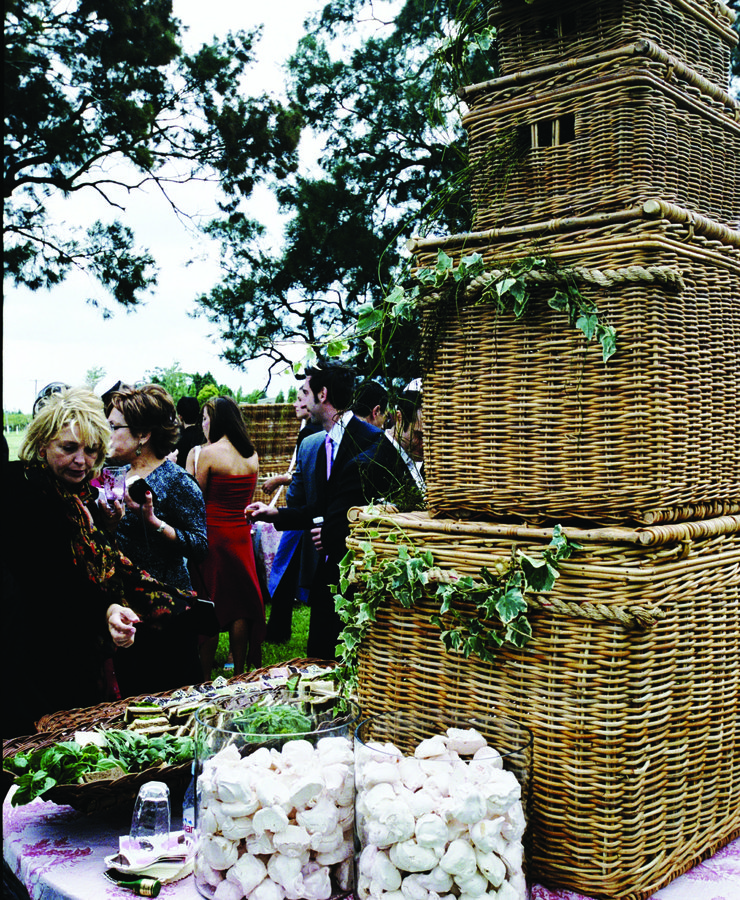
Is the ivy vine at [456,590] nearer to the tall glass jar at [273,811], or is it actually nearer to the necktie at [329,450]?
the tall glass jar at [273,811]

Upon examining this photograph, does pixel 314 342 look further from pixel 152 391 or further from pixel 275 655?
pixel 275 655

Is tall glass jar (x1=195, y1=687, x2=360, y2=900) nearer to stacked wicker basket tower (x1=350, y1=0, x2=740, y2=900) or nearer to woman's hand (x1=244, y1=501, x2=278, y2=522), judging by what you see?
stacked wicker basket tower (x1=350, y1=0, x2=740, y2=900)

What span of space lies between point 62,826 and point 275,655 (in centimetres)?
440

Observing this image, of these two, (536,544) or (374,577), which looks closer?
(536,544)

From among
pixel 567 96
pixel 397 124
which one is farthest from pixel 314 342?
pixel 397 124

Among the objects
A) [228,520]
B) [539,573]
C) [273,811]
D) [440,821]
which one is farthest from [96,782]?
[228,520]

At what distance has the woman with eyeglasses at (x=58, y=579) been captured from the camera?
2344mm

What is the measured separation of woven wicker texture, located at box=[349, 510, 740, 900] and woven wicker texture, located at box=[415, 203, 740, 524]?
0.09 m

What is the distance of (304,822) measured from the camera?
3.38 feet

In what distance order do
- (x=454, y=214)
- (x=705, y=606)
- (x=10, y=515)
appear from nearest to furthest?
(x=705, y=606) → (x=454, y=214) → (x=10, y=515)

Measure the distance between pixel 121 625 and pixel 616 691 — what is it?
5.33ft

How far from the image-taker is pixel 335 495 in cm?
339

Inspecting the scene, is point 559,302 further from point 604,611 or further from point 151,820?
point 151,820

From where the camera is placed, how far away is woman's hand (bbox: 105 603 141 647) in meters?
2.32
